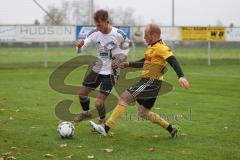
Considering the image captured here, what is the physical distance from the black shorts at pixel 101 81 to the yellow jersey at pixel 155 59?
0.75 m

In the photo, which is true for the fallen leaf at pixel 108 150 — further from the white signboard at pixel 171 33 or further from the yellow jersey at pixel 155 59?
the white signboard at pixel 171 33

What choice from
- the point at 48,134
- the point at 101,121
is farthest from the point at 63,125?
the point at 101,121

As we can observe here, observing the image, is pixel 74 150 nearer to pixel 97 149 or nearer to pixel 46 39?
pixel 97 149

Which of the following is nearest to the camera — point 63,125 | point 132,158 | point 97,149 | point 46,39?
point 132,158

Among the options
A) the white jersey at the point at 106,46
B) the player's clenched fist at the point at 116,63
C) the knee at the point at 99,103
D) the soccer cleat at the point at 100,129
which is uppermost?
the white jersey at the point at 106,46

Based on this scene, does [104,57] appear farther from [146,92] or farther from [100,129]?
[100,129]

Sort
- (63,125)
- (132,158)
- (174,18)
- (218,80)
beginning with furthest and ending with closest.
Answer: (174,18) < (218,80) < (63,125) < (132,158)

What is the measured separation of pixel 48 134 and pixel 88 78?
1238mm

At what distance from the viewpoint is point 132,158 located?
300 inches

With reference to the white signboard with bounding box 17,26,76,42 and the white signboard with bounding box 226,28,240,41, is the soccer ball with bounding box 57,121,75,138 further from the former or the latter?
the white signboard with bounding box 226,28,240,41

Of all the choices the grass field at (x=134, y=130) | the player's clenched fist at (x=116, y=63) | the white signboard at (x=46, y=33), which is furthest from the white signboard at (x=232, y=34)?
the player's clenched fist at (x=116, y=63)

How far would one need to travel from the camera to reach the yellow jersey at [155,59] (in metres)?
8.62

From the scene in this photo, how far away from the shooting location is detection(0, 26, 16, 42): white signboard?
974 inches

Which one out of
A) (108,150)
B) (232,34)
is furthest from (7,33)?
(108,150)
